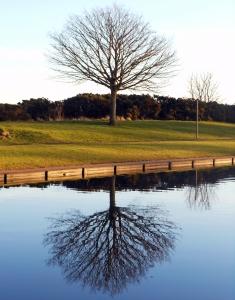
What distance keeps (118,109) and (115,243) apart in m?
54.7

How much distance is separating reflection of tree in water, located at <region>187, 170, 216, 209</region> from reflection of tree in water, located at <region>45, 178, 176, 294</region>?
1853 millimetres

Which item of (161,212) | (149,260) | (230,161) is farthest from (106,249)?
(230,161)

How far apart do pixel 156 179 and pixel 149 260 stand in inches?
481

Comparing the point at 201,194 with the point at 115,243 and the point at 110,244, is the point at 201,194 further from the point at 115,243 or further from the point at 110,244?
the point at 110,244

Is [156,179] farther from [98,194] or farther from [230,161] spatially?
[230,161]

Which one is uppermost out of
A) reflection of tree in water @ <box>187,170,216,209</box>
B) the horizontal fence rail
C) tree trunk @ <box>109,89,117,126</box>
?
tree trunk @ <box>109,89,117,126</box>

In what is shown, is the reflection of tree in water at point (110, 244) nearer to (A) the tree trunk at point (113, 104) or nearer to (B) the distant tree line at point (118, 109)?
(A) the tree trunk at point (113, 104)

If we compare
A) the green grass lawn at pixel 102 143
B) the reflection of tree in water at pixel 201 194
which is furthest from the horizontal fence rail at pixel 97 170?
the reflection of tree in water at pixel 201 194

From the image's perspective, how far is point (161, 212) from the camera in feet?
46.7

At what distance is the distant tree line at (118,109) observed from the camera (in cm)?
5862

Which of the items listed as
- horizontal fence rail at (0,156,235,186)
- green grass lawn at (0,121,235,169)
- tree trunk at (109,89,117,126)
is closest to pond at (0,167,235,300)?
horizontal fence rail at (0,156,235,186)

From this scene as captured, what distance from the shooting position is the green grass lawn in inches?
1012

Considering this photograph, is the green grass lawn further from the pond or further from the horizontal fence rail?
the pond

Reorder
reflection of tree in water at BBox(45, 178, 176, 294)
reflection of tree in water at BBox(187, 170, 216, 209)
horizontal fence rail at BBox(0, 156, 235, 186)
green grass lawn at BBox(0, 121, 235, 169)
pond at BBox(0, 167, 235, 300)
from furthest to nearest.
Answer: green grass lawn at BBox(0, 121, 235, 169)
horizontal fence rail at BBox(0, 156, 235, 186)
reflection of tree in water at BBox(187, 170, 216, 209)
reflection of tree in water at BBox(45, 178, 176, 294)
pond at BBox(0, 167, 235, 300)
